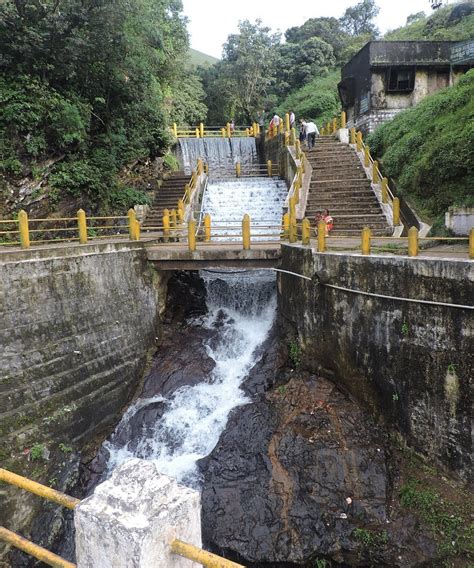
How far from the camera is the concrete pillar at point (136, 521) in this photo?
7.12ft

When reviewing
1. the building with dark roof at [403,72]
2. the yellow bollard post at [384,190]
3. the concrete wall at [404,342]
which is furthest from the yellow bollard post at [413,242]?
the building with dark roof at [403,72]

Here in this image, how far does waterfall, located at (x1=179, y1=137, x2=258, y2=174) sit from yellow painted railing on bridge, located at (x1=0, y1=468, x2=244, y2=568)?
24.2 m

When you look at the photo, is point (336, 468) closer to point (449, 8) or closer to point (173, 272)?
point (173, 272)

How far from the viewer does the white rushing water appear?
9.73 metres

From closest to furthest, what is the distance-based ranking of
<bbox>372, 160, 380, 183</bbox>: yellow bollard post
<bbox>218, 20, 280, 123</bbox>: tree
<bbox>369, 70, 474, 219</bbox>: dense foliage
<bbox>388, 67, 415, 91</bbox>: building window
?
<bbox>369, 70, 474, 219</bbox>: dense foliage, <bbox>372, 160, 380, 183</bbox>: yellow bollard post, <bbox>388, 67, 415, 91</bbox>: building window, <bbox>218, 20, 280, 123</bbox>: tree

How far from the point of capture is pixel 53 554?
97.5 inches

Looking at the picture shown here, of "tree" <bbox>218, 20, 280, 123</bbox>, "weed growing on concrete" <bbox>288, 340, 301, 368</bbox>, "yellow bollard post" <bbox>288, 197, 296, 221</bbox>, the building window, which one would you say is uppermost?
"tree" <bbox>218, 20, 280, 123</bbox>

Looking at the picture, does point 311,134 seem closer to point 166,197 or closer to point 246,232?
point 166,197

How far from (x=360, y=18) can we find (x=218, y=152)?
41.8 m

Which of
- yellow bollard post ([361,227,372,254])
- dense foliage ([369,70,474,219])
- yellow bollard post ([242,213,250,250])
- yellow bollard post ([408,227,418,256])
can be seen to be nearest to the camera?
yellow bollard post ([408,227,418,256])

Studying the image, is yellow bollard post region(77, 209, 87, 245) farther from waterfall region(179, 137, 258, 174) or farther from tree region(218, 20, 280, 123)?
tree region(218, 20, 280, 123)

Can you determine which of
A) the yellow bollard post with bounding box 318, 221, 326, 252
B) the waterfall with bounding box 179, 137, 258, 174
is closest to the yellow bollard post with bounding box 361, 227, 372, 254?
the yellow bollard post with bounding box 318, 221, 326, 252

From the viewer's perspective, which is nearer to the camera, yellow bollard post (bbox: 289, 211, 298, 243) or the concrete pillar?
the concrete pillar

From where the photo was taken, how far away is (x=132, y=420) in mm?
10609
